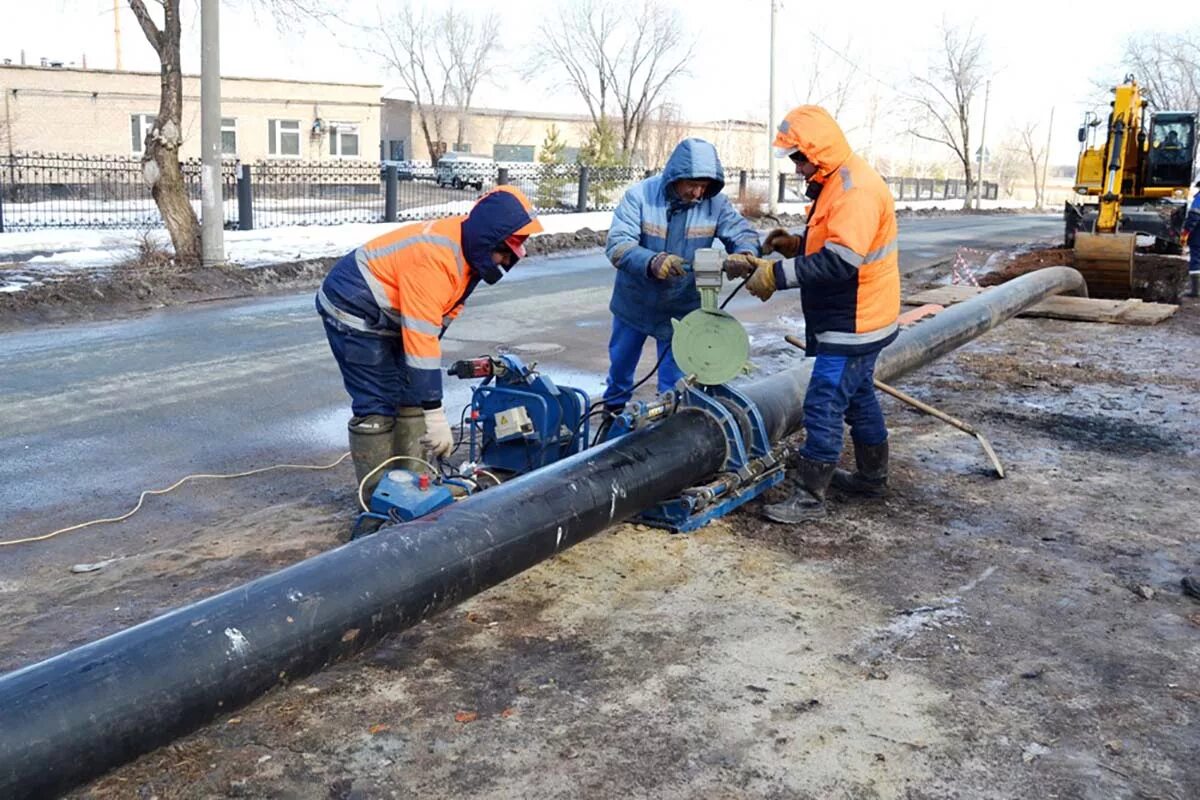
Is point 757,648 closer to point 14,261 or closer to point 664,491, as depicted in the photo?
point 664,491

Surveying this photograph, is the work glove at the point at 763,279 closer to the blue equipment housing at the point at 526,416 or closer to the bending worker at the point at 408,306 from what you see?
the blue equipment housing at the point at 526,416

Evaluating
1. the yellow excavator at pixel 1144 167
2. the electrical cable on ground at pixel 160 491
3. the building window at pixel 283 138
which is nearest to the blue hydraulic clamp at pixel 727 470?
the electrical cable on ground at pixel 160 491

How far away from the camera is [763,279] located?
449 cm

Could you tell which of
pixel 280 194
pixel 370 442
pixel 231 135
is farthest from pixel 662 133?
pixel 370 442

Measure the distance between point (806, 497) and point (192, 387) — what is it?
461 centimetres

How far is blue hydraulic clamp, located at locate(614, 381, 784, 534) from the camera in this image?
4.44 m

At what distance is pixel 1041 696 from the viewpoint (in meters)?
3.24

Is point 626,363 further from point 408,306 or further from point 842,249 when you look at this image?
point 408,306

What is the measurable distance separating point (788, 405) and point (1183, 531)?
180 cm

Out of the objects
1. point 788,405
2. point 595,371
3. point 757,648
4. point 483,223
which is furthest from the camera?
point 595,371

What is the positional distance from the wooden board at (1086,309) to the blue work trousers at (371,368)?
8174mm

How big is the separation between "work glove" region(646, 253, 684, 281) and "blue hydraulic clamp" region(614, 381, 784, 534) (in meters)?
0.49

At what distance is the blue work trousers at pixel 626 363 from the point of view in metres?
5.40

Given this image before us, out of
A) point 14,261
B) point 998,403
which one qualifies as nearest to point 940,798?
point 998,403
